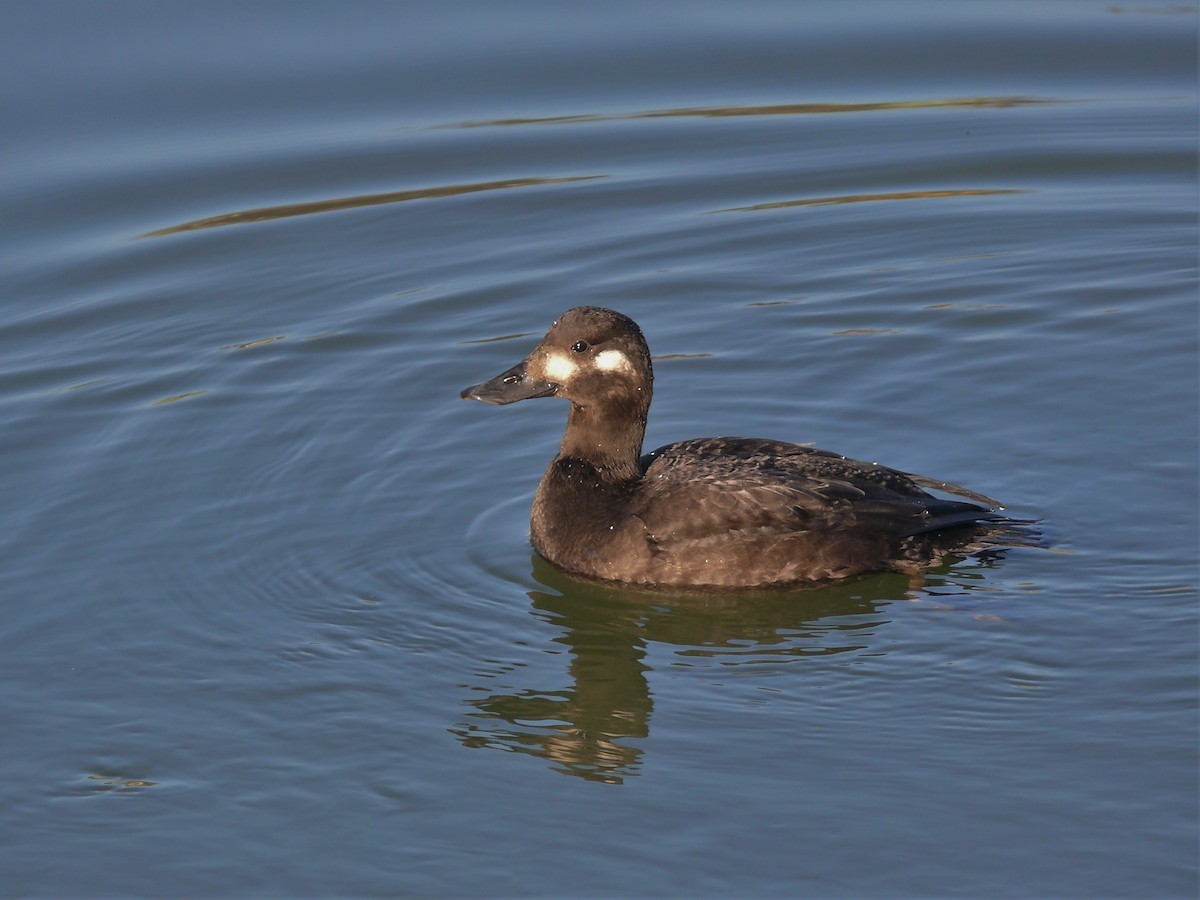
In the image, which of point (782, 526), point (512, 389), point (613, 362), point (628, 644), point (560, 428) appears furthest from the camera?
point (560, 428)

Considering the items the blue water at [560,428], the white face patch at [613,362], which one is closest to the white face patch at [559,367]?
the white face patch at [613,362]

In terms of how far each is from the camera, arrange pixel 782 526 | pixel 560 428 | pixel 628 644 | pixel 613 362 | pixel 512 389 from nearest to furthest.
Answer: pixel 628 644, pixel 782 526, pixel 613 362, pixel 512 389, pixel 560 428

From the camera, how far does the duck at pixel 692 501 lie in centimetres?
856

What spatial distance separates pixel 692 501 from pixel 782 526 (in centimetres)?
47

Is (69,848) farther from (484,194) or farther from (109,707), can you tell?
(484,194)

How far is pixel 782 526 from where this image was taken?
28.1ft

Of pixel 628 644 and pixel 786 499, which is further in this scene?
pixel 786 499

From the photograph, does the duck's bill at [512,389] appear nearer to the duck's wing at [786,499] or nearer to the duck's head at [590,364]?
the duck's head at [590,364]

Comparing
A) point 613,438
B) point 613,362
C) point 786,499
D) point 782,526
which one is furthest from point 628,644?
point 613,362

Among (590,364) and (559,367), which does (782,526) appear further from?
(559,367)

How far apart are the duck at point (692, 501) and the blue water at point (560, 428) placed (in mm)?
191

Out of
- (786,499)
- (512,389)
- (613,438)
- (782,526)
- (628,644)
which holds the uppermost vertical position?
(512,389)

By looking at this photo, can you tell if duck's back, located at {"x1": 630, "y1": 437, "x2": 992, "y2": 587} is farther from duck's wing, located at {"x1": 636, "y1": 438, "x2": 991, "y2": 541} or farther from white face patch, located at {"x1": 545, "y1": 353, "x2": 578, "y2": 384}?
white face patch, located at {"x1": 545, "y1": 353, "x2": 578, "y2": 384}

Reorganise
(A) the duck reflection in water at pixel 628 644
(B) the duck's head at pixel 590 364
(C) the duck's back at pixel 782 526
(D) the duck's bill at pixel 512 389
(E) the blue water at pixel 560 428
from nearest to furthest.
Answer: (E) the blue water at pixel 560 428 → (A) the duck reflection in water at pixel 628 644 → (C) the duck's back at pixel 782 526 → (B) the duck's head at pixel 590 364 → (D) the duck's bill at pixel 512 389
